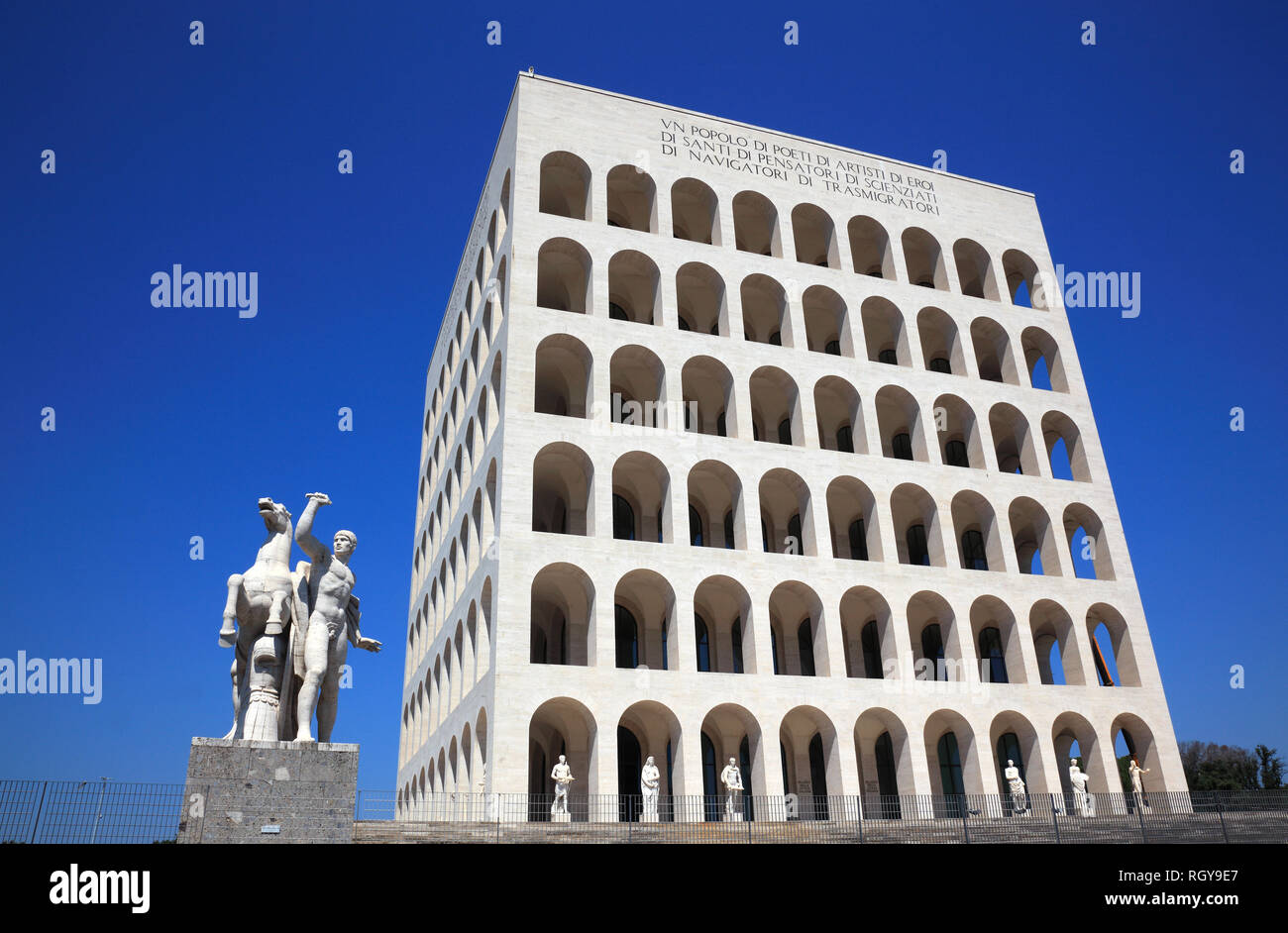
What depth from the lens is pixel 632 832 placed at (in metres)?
20.0

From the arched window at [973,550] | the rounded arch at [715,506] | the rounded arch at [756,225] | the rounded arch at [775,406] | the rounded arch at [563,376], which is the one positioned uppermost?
the rounded arch at [756,225]

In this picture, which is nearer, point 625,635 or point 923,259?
point 625,635

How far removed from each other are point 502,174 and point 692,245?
787cm

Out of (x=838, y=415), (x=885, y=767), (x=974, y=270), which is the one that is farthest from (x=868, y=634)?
(x=974, y=270)

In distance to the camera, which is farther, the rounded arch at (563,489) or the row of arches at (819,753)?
the rounded arch at (563,489)

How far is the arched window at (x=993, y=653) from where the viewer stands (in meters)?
38.4

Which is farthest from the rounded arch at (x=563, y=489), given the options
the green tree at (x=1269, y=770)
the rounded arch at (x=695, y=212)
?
the green tree at (x=1269, y=770)

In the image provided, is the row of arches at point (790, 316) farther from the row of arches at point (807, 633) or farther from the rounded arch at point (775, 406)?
the row of arches at point (807, 633)

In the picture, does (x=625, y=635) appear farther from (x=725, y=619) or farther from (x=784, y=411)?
(x=784, y=411)

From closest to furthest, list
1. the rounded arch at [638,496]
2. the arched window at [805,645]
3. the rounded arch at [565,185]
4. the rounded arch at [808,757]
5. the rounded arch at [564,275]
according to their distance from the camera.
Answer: the rounded arch at [808,757] → the rounded arch at [638,496] → the rounded arch at [564,275] → the rounded arch at [565,185] → the arched window at [805,645]

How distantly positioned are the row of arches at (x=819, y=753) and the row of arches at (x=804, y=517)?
5.41 metres

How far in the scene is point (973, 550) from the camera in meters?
40.0

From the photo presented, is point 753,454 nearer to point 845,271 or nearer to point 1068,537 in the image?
point 845,271

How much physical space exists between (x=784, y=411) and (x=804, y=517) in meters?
6.66
